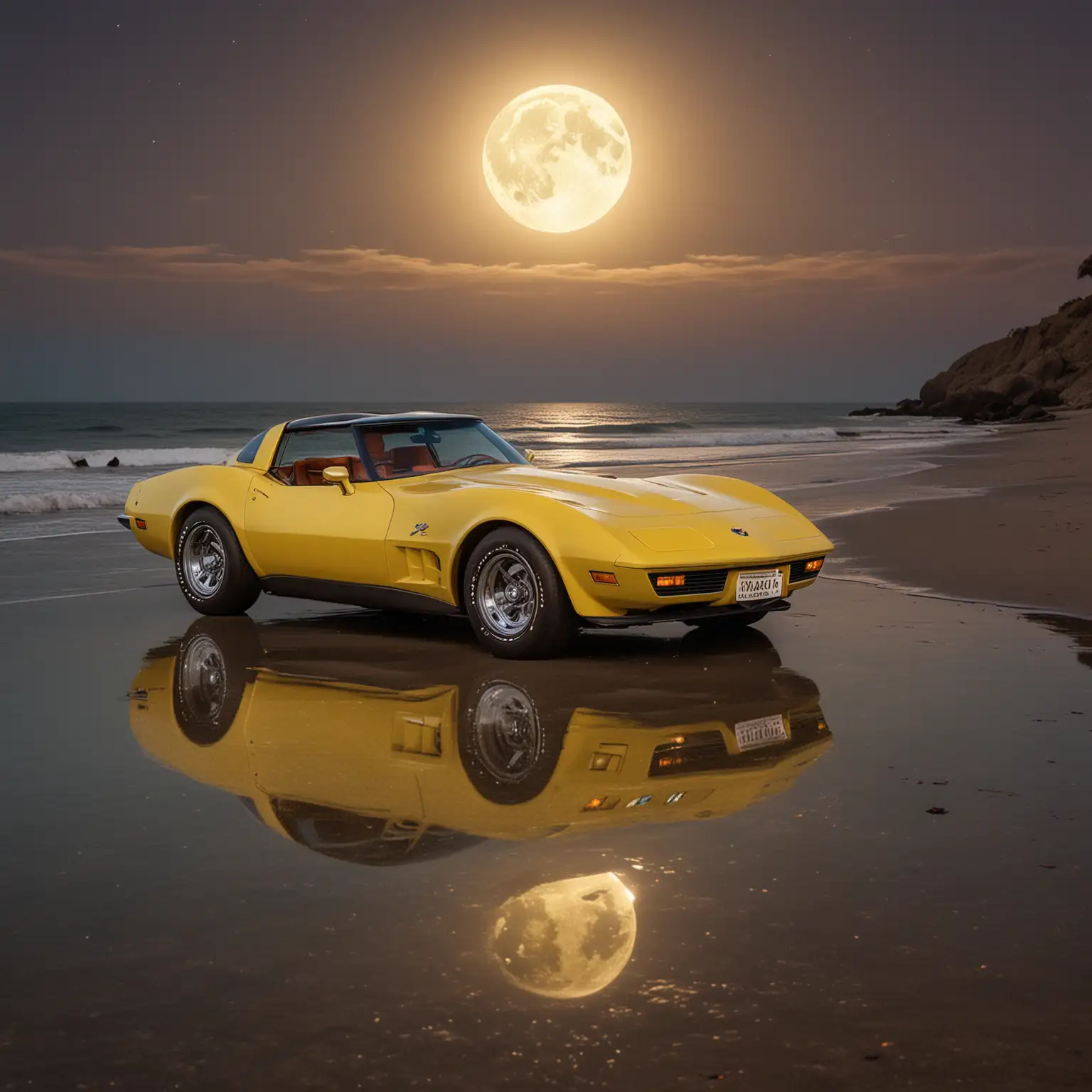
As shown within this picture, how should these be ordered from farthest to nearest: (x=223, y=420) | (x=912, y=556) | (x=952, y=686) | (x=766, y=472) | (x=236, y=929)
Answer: (x=223, y=420) < (x=766, y=472) < (x=912, y=556) < (x=952, y=686) < (x=236, y=929)

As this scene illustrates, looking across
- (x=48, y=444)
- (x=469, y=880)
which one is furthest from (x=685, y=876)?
(x=48, y=444)

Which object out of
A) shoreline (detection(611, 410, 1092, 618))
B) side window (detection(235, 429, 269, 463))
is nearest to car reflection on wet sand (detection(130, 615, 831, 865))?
side window (detection(235, 429, 269, 463))

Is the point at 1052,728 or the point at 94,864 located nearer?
the point at 94,864

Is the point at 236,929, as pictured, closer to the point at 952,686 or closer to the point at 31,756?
the point at 31,756

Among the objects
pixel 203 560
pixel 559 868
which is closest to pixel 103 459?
pixel 203 560

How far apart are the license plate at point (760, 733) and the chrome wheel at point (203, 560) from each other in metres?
4.74

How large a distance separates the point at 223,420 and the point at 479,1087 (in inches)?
3359

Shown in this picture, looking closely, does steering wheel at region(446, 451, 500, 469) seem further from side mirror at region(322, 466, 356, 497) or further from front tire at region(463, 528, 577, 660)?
front tire at region(463, 528, 577, 660)

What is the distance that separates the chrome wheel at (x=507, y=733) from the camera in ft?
17.9

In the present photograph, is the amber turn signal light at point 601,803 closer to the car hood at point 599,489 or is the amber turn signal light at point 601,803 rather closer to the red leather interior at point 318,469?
the car hood at point 599,489

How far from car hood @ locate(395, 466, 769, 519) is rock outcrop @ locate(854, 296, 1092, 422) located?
5923 centimetres

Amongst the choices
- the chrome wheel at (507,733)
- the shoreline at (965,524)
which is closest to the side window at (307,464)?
the chrome wheel at (507,733)

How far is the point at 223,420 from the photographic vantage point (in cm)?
8544

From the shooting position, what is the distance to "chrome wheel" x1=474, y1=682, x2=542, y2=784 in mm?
5453
